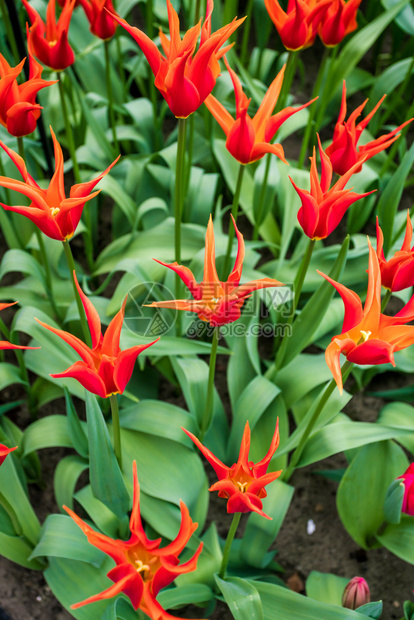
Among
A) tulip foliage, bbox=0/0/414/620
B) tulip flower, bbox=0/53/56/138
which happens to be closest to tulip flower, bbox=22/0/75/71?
tulip foliage, bbox=0/0/414/620

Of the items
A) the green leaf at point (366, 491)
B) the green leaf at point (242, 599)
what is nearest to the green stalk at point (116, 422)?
the green leaf at point (242, 599)

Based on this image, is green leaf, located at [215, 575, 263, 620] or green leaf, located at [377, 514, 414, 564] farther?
green leaf, located at [377, 514, 414, 564]

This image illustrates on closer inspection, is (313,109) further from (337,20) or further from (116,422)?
(116,422)

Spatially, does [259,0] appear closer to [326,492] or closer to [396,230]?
[396,230]

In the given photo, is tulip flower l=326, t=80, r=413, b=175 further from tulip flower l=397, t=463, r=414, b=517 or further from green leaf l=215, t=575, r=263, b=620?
green leaf l=215, t=575, r=263, b=620

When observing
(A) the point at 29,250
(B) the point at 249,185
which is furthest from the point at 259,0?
(A) the point at 29,250

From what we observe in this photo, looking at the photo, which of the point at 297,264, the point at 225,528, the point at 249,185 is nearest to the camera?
the point at 225,528

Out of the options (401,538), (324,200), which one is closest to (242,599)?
(401,538)
